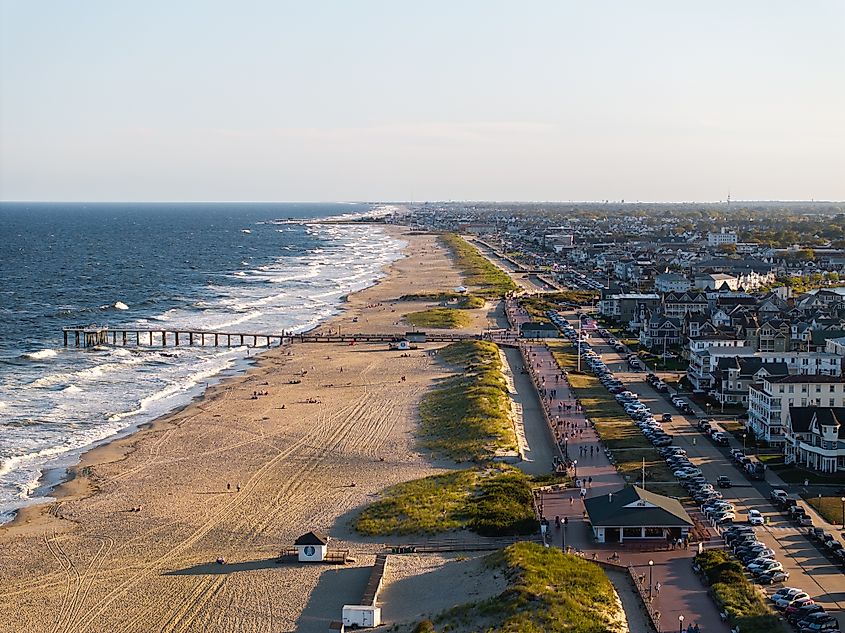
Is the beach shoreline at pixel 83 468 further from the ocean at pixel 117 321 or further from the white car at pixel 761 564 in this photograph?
the white car at pixel 761 564

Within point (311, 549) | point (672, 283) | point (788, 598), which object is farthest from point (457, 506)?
point (672, 283)

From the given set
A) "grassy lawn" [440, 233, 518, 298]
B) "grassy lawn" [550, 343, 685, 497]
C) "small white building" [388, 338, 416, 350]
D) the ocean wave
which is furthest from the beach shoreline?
"grassy lawn" [440, 233, 518, 298]

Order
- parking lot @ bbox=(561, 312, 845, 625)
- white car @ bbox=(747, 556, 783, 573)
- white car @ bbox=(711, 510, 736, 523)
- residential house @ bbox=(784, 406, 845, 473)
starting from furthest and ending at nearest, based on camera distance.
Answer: residential house @ bbox=(784, 406, 845, 473), white car @ bbox=(711, 510, 736, 523), white car @ bbox=(747, 556, 783, 573), parking lot @ bbox=(561, 312, 845, 625)

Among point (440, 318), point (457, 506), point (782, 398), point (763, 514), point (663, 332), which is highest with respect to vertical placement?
point (782, 398)

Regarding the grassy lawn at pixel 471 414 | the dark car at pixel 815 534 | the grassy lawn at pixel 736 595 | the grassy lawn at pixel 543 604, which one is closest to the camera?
the grassy lawn at pixel 543 604

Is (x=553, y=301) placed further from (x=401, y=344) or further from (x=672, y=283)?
(x=401, y=344)

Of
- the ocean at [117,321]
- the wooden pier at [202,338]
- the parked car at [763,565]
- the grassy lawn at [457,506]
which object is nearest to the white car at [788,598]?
the parked car at [763,565]

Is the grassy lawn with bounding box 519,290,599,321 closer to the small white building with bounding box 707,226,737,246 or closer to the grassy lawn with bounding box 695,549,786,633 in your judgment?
the grassy lawn with bounding box 695,549,786,633
